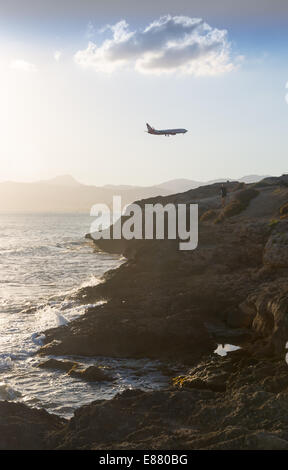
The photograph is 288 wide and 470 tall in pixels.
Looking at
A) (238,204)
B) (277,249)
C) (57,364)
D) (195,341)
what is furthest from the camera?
(238,204)

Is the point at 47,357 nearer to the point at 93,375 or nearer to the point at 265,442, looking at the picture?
the point at 93,375

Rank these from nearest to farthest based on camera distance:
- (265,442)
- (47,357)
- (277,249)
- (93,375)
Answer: (265,442)
(93,375)
(47,357)
(277,249)

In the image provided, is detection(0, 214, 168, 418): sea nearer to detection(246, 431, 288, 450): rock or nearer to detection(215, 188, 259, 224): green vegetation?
detection(246, 431, 288, 450): rock

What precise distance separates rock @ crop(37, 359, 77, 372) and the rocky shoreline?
1.09 m

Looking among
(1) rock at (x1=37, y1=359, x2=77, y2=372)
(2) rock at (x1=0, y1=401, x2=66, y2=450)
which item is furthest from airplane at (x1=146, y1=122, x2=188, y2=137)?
(2) rock at (x1=0, y1=401, x2=66, y2=450)

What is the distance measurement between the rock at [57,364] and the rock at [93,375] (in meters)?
0.68

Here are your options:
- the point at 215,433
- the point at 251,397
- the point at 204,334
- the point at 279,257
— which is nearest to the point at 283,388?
the point at 251,397

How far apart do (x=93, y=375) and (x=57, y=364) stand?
1742 millimetres

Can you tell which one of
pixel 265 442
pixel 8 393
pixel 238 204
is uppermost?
pixel 238 204

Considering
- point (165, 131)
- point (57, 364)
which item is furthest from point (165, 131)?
point (57, 364)

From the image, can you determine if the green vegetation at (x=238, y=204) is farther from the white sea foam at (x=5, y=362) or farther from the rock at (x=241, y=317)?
the white sea foam at (x=5, y=362)

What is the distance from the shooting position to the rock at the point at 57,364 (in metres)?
14.9

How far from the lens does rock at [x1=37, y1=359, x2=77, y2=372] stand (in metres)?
14.9

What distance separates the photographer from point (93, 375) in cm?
1384
